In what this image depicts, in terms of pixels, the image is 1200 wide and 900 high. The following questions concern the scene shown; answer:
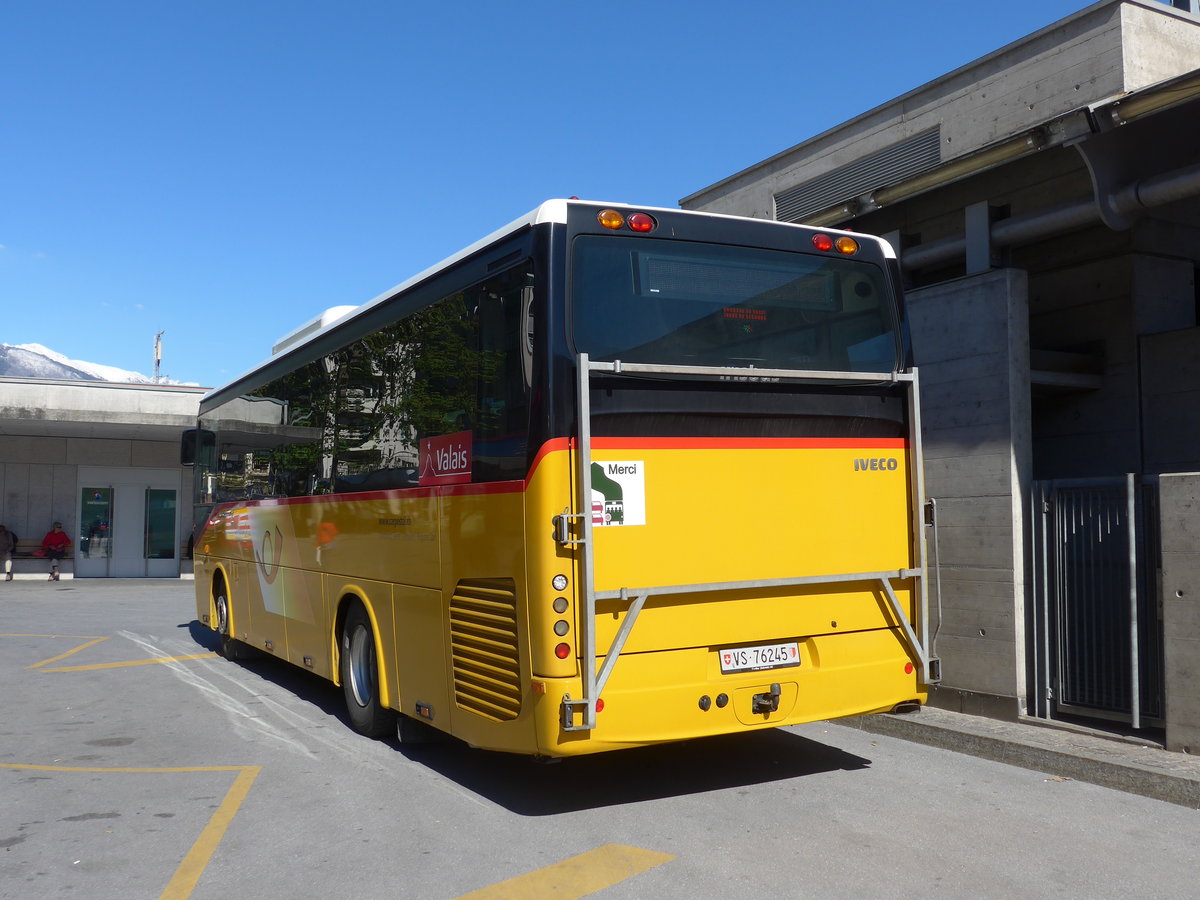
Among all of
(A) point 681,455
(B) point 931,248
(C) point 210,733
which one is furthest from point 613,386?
(B) point 931,248

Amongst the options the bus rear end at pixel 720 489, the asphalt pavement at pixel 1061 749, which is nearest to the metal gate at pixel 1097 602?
the asphalt pavement at pixel 1061 749

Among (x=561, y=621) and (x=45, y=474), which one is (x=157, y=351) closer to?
(x=45, y=474)

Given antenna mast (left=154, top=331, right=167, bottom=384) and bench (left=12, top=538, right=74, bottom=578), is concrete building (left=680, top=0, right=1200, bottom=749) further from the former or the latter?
antenna mast (left=154, top=331, right=167, bottom=384)

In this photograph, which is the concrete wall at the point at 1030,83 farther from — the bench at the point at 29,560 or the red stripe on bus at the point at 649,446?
the bench at the point at 29,560

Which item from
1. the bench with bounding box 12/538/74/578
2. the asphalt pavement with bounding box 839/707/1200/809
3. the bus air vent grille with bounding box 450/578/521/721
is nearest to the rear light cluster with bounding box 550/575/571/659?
the bus air vent grille with bounding box 450/578/521/721

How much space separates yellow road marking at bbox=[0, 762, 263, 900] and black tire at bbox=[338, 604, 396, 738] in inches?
40.5

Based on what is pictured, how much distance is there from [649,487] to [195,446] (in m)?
10.1

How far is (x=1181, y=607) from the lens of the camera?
6.82 metres

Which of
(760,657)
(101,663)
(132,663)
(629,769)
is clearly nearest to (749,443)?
(760,657)

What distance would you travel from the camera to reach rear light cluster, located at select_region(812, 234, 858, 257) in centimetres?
680

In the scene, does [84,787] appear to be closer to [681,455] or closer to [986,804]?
[681,455]

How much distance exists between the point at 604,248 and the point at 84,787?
15.2 ft

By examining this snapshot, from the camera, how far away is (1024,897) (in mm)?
4645

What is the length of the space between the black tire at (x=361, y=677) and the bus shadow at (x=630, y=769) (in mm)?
→ 368
